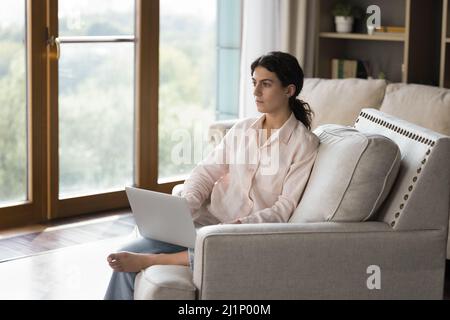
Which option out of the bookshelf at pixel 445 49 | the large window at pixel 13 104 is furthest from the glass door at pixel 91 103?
the bookshelf at pixel 445 49

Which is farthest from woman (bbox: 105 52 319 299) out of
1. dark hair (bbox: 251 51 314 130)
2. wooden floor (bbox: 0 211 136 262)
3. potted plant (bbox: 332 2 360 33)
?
potted plant (bbox: 332 2 360 33)

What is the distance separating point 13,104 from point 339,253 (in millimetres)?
2583

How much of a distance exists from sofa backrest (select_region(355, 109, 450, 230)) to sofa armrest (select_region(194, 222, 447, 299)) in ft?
0.12

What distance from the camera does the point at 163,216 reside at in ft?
8.65

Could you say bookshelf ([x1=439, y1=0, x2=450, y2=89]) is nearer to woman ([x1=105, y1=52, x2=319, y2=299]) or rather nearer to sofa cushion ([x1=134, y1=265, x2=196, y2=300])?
woman ([x1=105, y1=52, x2=319, y2=299])

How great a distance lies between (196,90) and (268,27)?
632 mm

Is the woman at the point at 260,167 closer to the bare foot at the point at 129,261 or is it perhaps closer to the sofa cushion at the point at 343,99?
the bare foot at the point at 129,261

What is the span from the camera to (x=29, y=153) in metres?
4.55

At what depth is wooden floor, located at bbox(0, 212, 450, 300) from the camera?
11.5ft

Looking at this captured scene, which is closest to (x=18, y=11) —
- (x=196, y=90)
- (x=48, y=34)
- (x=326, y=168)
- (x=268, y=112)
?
(x=48, y=34)

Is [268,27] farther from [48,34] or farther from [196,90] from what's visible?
[48,34]

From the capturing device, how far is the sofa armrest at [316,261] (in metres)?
2.34

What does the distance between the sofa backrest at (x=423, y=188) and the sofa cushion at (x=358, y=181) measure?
4 centimetres

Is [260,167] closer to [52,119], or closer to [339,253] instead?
[339,253]
